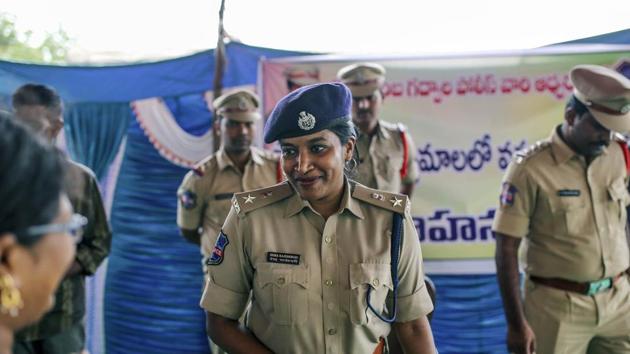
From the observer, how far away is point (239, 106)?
5152 millimetres

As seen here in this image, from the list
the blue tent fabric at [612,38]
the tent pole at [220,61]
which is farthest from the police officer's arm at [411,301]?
the blue tent fabric at [612,38]

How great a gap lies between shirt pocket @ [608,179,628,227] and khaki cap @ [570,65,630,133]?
1.14ft

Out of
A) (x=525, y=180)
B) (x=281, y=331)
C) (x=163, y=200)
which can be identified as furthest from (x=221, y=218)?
(x=281, y=331)

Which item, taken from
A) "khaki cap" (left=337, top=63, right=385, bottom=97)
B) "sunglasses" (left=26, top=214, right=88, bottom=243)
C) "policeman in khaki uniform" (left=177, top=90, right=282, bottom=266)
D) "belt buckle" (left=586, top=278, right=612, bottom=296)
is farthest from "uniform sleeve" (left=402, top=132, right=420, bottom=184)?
"sunglasses" (left=26, top=214, right=88, bottom=243)

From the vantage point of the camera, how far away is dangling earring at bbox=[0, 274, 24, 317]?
1.30 metres

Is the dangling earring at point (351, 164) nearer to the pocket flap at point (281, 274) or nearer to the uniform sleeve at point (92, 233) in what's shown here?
the pocket flap at point (281, 274)

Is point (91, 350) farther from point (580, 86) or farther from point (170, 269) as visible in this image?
point (580, 86)

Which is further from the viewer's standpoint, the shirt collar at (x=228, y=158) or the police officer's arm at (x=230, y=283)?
the shirt collar at (x=228, y=158)

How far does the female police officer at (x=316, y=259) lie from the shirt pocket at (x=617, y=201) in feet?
5.66

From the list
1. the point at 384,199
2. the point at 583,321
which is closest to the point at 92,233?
the point at 384,199

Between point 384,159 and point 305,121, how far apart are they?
9.11 ft

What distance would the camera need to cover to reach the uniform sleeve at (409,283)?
249cm

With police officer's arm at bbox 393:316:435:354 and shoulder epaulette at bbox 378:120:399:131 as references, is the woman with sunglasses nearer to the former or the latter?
police officer's arm at bbox 393:316:435:354

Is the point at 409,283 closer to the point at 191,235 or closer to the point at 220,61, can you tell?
the point at 191,235
